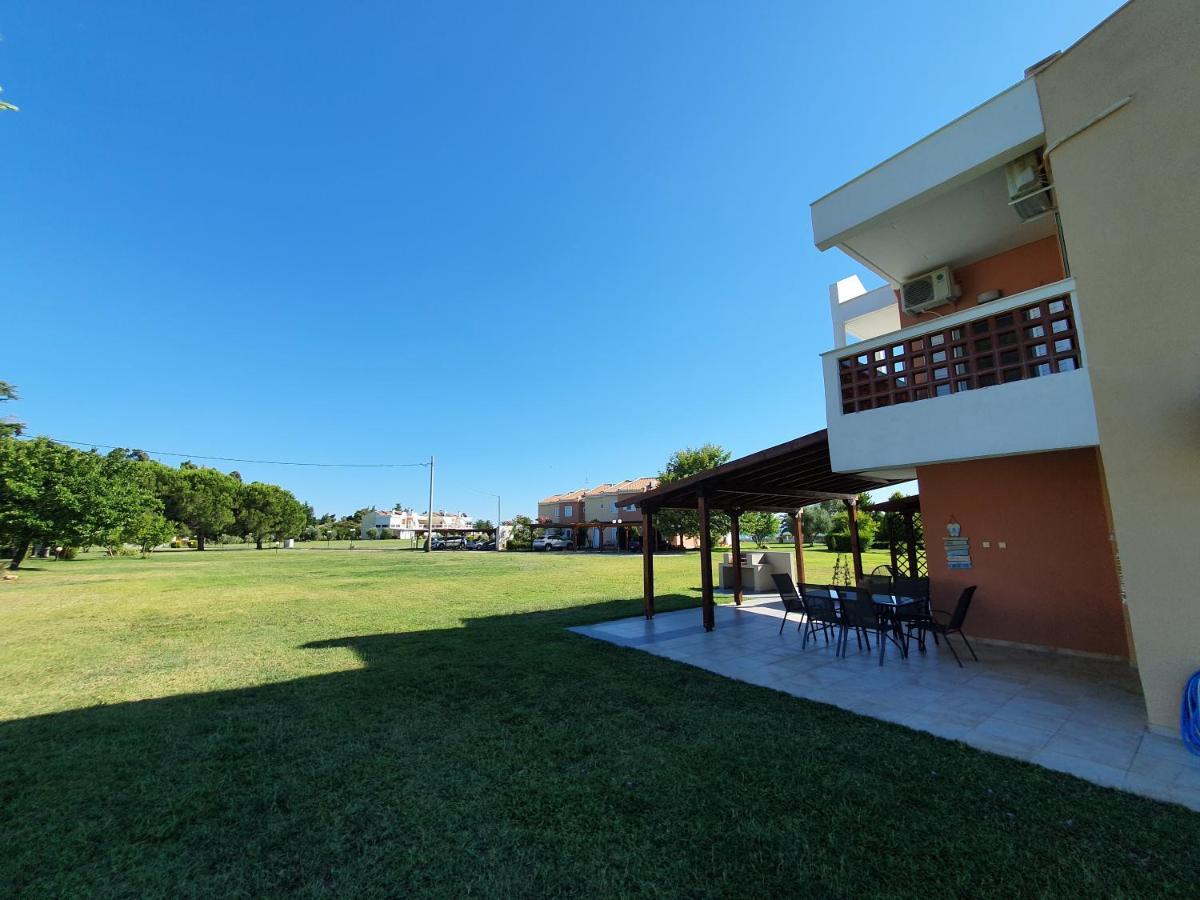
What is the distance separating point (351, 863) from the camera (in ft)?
8.31

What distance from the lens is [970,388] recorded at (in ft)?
19.0

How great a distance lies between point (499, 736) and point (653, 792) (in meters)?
1.62

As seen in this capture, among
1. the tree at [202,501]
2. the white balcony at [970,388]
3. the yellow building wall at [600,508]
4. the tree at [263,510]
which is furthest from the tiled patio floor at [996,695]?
the tree at [263,510]

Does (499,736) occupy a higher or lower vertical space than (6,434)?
lower

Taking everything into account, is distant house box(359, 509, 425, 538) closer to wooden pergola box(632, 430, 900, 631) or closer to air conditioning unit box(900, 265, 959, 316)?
wooden pergola box(632, 430, 900, 631)

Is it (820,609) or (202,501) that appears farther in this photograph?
(202,501)

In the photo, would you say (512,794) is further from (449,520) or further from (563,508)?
(449,520)

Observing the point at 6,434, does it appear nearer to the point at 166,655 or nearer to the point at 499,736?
the point at 166,655

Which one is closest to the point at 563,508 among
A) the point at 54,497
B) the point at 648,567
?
the point at 54,497

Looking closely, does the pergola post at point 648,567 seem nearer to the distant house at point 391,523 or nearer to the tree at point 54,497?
the tree at point 54,497

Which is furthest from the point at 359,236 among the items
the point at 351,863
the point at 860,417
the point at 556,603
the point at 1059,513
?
the point at 1059,513

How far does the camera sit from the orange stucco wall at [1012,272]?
691 centimetres

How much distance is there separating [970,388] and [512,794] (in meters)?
6.59

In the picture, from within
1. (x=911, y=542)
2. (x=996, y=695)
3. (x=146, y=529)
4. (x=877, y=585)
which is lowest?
(x=996, y=695)
